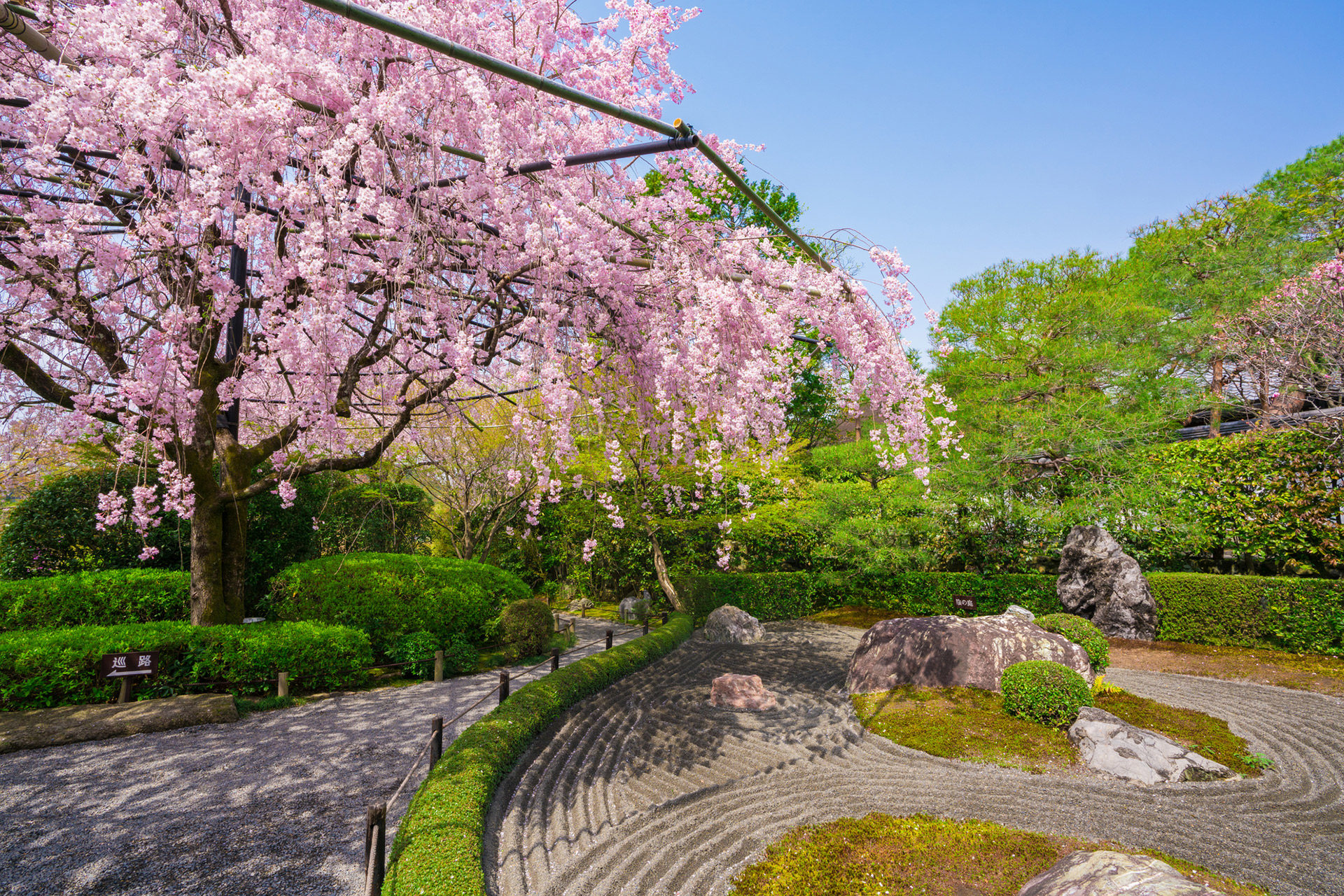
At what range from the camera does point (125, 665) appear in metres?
6.87

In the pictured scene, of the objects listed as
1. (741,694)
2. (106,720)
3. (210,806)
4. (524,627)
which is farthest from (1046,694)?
(106,720)

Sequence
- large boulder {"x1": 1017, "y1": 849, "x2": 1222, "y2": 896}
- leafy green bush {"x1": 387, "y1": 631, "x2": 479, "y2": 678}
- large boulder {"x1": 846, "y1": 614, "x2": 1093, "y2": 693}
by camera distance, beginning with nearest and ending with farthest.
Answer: large boulder {"x1": 1017, "y1": 849, "x2": 1222, "y2": 896} → large boulder {"x1": 846, "y1": 614, "x2": 1093, "y2": 693} → leafy green bush {"x1": 387, "y1": 631, "x2": 479, "y2": 678}

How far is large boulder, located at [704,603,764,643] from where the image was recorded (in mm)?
13195

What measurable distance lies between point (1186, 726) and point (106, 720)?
39.5ft

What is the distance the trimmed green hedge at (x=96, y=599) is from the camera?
26.5 ft

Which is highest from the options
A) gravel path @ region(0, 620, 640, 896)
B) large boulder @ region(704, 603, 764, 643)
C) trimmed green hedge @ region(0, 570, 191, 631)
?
trimmed green hedge @ region(0, 570, 191, 631)

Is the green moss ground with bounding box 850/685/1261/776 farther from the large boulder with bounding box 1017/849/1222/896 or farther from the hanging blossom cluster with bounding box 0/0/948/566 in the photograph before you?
the hanging blossom cluster with bounding box 0/0/948/566

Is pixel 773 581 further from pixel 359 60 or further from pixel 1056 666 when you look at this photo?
pixel 359 60

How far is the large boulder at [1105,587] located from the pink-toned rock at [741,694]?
797cm

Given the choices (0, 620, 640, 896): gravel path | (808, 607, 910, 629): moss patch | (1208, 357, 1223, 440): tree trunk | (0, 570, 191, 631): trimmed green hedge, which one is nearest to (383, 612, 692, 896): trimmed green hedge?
(0, 620, 640, 896): gravel path

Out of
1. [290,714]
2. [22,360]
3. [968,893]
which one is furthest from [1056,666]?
[22,360]

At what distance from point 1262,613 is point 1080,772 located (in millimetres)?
8390

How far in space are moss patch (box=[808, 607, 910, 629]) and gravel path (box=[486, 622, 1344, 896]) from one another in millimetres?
7519

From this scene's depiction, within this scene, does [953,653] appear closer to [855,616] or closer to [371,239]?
[855,616]
